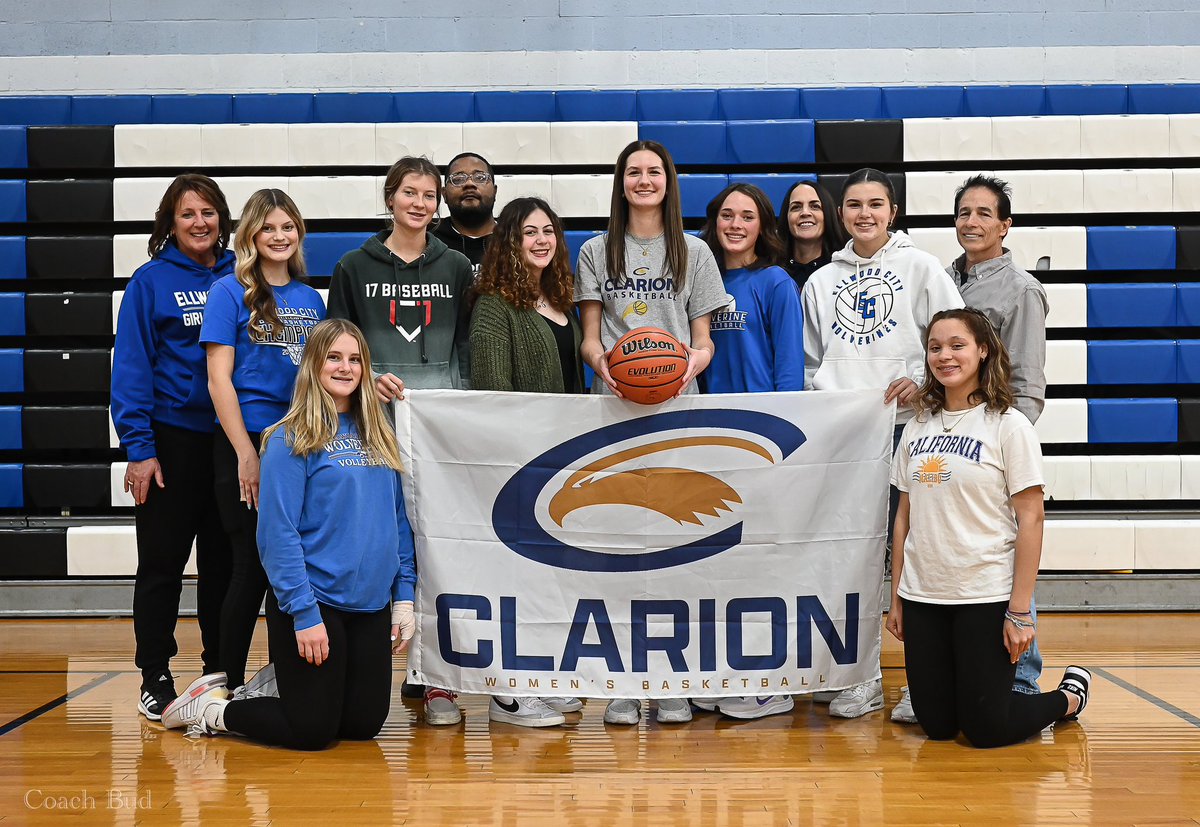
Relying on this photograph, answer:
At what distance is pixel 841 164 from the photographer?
5.64m

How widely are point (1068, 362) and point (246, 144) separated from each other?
434cm

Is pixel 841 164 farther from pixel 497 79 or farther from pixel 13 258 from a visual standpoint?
pixel 13 258

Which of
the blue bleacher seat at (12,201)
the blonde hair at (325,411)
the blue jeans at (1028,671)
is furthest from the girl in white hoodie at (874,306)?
the blue bleacher seat at (12,201)

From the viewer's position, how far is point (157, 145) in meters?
5.62

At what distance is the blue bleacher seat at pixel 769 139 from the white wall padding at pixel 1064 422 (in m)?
1.80

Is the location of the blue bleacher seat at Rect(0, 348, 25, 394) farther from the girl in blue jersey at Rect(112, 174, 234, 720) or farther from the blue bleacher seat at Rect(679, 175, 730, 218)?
the blue bleacher seat at Rect(679, 175, 730, 218)

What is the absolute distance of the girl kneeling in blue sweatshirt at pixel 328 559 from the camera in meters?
2.77

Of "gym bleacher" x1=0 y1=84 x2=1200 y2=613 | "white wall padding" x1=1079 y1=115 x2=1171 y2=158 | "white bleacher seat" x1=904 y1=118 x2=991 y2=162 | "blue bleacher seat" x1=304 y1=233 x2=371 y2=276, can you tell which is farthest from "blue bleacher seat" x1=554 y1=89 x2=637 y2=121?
"white wall padding" x1=1079 y1=115 x2=1171 y2=158

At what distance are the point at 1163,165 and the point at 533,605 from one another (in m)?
4.43

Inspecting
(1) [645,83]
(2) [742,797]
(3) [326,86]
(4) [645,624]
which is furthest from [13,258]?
(2) [742,797]

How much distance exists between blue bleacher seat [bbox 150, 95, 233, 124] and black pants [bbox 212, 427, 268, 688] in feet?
10.5

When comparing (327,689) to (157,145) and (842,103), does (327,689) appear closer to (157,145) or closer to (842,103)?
(157,145)

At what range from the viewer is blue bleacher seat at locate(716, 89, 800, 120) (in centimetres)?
570

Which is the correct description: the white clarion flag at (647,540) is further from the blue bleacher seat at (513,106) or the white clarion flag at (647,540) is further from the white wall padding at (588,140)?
the blue bleacher seat at (513,106)
